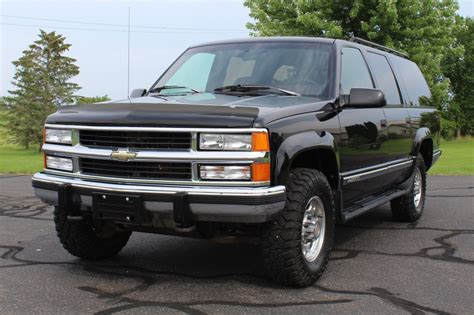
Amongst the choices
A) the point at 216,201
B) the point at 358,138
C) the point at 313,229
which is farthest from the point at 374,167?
the point at 216,201

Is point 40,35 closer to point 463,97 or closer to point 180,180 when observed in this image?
point 463,97

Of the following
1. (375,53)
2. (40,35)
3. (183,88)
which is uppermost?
(40,35)

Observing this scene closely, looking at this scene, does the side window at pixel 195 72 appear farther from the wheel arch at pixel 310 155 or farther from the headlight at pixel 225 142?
the headlight at pixel 225 142

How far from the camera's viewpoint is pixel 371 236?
20.2ft

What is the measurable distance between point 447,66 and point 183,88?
110 ft

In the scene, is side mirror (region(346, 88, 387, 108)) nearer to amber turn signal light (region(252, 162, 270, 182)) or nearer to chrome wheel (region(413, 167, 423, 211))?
amber turn signal light (region(252, 162, 270, 182))

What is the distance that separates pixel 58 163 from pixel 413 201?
4491 millimetres

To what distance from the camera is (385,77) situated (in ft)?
20.6

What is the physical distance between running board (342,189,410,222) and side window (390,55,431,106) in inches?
51.0

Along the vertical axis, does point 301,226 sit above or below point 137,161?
below

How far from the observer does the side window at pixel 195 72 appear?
5.25 m

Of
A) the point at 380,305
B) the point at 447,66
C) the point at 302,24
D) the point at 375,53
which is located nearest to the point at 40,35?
the point at 302,24

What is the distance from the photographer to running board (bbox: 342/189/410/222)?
492 cm

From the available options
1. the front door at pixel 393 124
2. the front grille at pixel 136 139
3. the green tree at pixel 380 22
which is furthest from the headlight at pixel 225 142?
the green tree at pixel 380 22
